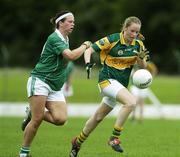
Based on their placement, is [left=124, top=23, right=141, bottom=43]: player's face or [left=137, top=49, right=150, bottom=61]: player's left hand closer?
[left=124, top=23, right=141, bottom=43]: player's face

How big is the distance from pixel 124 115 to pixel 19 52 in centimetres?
5306

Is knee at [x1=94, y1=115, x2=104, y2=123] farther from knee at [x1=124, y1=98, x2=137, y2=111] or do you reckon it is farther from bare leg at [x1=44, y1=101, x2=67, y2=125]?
bare leg at [x1=44, y1=101, x2=67, y2=125]

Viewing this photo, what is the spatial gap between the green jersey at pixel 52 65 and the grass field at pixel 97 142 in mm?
1379

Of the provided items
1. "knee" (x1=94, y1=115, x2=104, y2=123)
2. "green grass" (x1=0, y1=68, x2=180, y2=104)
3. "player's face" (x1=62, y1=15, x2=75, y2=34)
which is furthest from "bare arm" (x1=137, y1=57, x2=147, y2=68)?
"green grass" (x1=0, y1=68, x2=180, y2=104)

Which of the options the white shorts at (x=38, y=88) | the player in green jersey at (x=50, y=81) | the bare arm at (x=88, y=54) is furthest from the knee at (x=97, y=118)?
the bare arm at (x=88, y=54)

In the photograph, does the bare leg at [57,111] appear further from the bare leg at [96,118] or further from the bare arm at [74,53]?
the bare arm at [74,53]

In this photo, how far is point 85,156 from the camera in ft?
36.7

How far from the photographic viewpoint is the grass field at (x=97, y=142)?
11.6 m

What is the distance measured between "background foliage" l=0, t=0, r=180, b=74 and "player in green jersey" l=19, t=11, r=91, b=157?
46591 mm

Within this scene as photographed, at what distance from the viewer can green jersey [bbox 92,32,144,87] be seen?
36.9 ft

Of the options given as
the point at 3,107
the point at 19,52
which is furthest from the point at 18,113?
the point at 19,52

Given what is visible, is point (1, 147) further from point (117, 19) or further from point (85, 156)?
point (117, 19)

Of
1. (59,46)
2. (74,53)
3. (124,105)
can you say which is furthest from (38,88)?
(124,105)

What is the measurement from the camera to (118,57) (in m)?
11.3
